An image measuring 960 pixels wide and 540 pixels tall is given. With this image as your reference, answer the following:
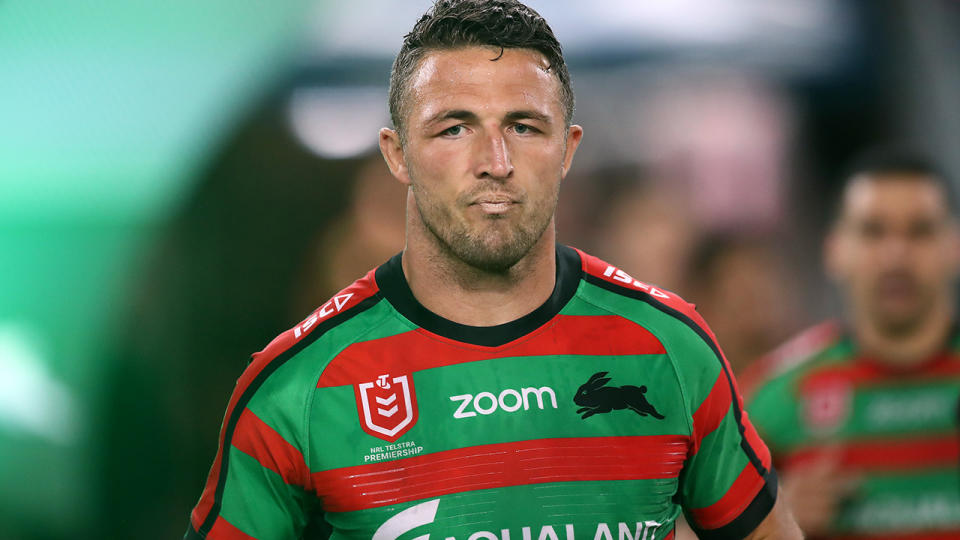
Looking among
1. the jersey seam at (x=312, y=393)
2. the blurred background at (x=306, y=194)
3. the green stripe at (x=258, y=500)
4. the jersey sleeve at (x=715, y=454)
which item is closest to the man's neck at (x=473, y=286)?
the jersey seam at (x=312, y=393)

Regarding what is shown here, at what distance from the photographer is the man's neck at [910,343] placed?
4145mm

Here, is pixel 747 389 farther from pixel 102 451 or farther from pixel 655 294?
pixel 102 451

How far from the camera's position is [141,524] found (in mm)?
4352

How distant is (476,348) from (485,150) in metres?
0.39

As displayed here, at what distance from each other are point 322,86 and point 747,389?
244cm

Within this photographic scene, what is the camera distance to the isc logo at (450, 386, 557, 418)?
191 centimetres

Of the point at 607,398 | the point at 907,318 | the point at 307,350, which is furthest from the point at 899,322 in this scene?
the point at 307,350

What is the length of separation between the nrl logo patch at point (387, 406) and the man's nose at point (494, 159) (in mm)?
433

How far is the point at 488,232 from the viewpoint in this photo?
6.08 ft

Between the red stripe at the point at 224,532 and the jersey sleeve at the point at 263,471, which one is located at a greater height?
the jersey sleeve at the point at 263,471

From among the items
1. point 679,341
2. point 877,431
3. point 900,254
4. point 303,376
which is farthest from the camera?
point 900,254

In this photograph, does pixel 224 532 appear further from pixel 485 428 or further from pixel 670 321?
pixel 670 321

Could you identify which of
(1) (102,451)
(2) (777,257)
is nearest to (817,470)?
(2) (777,257)

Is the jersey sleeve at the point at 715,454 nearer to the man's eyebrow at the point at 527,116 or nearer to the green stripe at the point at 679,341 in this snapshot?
the green stripe at the point at 679,341
